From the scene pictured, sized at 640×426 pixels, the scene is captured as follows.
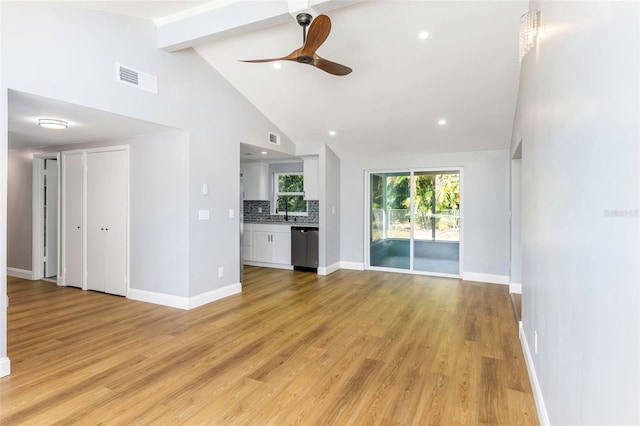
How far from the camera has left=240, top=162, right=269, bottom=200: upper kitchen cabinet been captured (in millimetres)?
7461

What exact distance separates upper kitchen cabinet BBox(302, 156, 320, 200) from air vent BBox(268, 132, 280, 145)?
960mm

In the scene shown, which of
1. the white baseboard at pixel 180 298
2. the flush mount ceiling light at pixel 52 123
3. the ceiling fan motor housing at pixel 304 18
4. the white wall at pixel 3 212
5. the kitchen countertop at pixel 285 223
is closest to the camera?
the white wall at pixel 3 212

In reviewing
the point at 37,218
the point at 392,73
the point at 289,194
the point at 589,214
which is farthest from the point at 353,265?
the point at 589,214

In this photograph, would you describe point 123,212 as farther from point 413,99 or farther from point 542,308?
point 542,308

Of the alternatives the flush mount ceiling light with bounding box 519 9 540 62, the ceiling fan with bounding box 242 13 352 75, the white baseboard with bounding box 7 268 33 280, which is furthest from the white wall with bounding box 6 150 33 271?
the flush mount ceiling light with bounding box 519 9 540 62

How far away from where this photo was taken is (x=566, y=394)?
1563 millimetres

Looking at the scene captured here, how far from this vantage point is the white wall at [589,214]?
3.04 feet

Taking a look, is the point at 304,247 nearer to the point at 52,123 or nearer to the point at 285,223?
the point at 285,223

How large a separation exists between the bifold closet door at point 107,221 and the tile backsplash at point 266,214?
3.16 meters

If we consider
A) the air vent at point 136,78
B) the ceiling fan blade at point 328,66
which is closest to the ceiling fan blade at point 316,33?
the ceiling fan blade at point 328,66

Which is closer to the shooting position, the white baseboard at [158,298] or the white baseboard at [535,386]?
the white baseboard at [535,386]

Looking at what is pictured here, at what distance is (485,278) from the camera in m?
5.88

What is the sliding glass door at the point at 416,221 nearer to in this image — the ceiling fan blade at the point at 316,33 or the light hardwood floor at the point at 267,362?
the light hardwood floor at the point at 267,362

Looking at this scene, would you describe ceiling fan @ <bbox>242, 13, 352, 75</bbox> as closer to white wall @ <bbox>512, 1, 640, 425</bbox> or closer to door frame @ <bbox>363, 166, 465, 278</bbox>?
white wall @ <bbox>512, 1, 640, 425</bbox>
